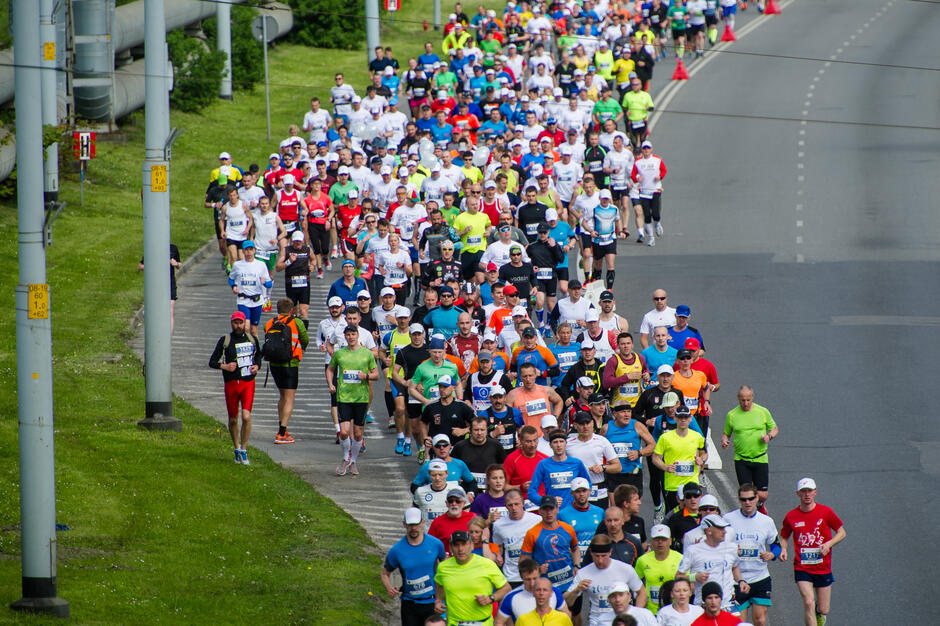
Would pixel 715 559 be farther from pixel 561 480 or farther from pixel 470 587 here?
pixel 470 587

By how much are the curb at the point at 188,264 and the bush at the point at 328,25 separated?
80.4ft

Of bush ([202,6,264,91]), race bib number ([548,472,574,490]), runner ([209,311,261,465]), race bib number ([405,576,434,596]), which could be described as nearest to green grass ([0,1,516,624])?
runner ([209,311,261,465])

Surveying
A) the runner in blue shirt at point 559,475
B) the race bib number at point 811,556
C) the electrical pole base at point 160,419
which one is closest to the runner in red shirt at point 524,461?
the runner in blue shirt at point 559,475

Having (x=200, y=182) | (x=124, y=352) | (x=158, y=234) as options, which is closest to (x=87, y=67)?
(x=200, y=182)

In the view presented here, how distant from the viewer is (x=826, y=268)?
2902 centimetres

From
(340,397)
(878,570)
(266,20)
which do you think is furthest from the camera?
(266,20)

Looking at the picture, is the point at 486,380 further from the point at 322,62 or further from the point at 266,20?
the point at 322,62

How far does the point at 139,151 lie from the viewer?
130 feet

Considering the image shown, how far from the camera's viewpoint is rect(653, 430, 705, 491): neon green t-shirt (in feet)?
52.6

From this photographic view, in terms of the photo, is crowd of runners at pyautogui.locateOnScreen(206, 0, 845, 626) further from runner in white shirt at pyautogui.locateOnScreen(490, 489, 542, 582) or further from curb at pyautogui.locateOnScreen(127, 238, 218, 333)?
curb at pyautogui.locateOnScreen(127, 238, 218, 333)

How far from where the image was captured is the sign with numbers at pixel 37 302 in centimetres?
1400

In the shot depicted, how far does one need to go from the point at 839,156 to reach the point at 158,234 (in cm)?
2318

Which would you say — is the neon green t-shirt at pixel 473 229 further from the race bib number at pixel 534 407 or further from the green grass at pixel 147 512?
the race bib number at pixel 534 407

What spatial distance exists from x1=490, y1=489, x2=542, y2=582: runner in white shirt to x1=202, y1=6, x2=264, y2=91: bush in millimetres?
34366
